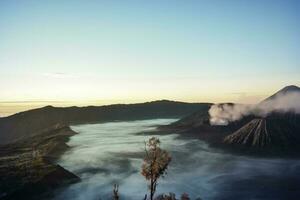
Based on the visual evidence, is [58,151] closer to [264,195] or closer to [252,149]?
[252,149]

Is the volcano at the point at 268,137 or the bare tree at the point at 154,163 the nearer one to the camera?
the bare tree at the point at 154,163

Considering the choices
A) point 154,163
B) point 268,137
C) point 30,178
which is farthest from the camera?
point 268,137

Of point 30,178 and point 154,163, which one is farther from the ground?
point 154,163

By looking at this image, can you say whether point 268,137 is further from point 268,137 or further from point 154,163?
point 154,163

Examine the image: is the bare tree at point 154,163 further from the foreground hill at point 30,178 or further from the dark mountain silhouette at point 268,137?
the dark mountain silhouette at point 268,137

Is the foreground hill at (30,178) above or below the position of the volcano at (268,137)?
below

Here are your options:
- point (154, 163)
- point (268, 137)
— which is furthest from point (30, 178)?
point (268, 137)

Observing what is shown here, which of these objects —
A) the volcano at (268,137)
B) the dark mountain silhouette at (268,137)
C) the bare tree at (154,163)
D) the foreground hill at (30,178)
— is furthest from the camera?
the dark mountain silhouette at (268,137)

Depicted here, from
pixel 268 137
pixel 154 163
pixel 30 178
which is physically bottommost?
pixel 30 178

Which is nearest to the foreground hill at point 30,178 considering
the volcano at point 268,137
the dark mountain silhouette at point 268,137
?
the volcano at point 268,137

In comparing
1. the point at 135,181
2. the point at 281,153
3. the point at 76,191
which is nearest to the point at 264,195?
the point at 135,181

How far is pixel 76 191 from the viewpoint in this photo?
9269cm

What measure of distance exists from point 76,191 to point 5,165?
34.6 metres

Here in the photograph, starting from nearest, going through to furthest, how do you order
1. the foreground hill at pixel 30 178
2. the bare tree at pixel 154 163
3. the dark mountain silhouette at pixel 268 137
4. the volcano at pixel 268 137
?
the bare tree at pixel 154 163 → the foreground hill at pixel 30 178 → the volcano at pixel 268 137 → the dark mountain silhouette at pixel 268 137
